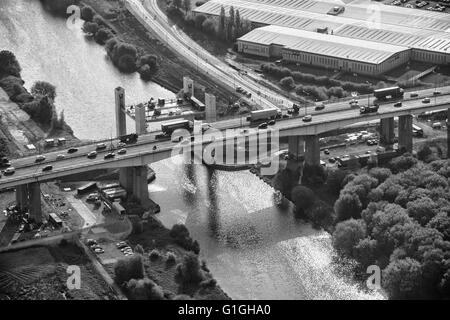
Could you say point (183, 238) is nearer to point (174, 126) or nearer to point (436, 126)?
point (174, 126)

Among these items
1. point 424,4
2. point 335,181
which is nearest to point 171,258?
point 335,181

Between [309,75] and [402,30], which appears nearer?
[309,75]

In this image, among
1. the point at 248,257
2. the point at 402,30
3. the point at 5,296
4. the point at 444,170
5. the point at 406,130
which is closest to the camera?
the point at 5,296

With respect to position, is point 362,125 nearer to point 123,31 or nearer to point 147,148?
point 147,148

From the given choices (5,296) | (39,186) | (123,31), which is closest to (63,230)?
(39,186)

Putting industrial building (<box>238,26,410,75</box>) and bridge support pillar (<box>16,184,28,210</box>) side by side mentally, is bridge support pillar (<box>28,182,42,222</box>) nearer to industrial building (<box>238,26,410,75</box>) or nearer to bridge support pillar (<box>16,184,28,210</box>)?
bridge support pillar (<box>16,184,28,210</box>)

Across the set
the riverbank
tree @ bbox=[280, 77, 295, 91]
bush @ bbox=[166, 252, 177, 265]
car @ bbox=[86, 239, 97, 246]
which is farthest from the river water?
tree @ bbox=[280, 77, 295, 91]

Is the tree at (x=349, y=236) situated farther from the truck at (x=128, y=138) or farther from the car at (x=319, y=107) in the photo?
the car at (x=319, y=107)
